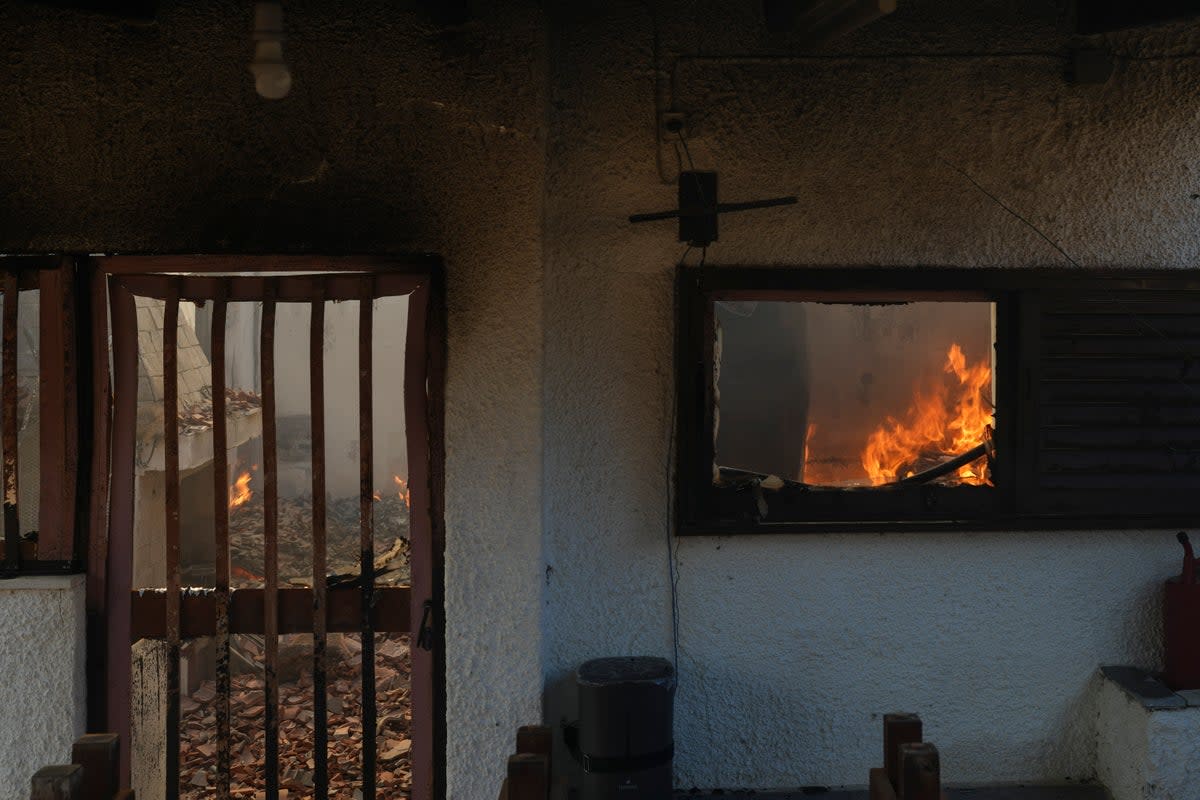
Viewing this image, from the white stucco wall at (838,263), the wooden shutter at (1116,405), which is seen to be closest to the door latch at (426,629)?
the white stucco wall at (838,263)

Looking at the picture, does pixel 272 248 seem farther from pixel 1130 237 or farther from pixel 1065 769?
pixel 1065 769

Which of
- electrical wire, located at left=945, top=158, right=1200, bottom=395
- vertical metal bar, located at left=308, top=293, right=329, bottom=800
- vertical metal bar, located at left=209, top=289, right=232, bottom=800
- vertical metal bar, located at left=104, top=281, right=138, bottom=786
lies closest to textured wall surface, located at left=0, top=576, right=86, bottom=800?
vertical metal bar, located at left=104, top=281, right=138, bottom=786

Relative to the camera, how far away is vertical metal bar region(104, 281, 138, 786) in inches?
154

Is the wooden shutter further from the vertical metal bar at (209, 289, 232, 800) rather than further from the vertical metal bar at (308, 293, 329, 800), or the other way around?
the vertical metal bar at (209, 289, 232, 800)

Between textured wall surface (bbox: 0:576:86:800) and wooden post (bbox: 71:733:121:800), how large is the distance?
2038 mm

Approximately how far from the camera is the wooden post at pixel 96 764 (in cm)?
204

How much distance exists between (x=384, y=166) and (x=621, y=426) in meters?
1.62

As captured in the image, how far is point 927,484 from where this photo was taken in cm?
436

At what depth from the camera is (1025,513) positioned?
429 centimetres

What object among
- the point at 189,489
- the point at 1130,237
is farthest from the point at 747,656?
the point at 189,489

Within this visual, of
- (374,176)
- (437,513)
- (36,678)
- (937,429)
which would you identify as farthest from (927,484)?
(36,678)

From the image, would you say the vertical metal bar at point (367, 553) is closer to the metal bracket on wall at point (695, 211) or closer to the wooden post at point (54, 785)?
the metal bracket on wall at point (695, 211)

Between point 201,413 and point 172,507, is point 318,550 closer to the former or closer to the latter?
point 172,507

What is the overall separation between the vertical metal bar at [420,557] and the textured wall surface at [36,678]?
1.45m
